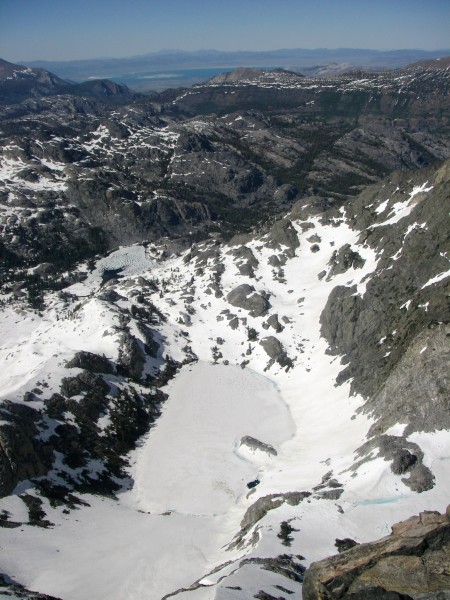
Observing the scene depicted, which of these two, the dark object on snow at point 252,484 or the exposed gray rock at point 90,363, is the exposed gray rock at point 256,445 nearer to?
the dark object on snow at point 252,484

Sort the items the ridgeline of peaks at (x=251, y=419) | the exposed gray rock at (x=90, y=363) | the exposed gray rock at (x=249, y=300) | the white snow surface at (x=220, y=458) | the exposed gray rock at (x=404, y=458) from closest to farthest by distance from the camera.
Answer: the ridgeline of peaks at (x=251, y=419) → the white snow surface at (x=220, y=458) → the exposed gray rock at (x=404, y=458) → the exposed gray rock at (x=90, y=363) → the exposed gray rock at (x=249, y=300)

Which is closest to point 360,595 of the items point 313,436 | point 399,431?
point 399,431

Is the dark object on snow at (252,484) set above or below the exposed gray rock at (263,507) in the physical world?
below

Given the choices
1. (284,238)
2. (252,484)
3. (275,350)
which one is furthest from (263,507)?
(284,238)

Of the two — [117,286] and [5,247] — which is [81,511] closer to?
[117,286]

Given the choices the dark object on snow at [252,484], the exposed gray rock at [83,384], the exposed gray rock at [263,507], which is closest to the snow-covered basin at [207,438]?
the dark object on snow at [252,484]

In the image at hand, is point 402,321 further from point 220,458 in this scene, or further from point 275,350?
point 220,458
